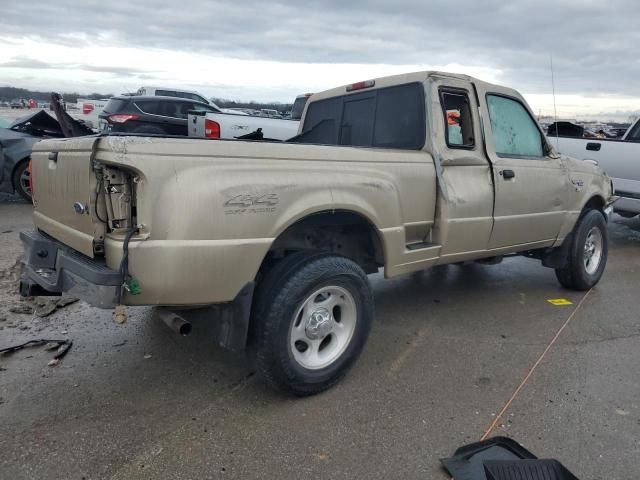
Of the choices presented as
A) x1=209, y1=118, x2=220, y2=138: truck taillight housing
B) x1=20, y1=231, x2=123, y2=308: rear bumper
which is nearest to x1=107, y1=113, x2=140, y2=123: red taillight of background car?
x1=209, y1=118, x2=220, y2=138: truck taillight housing

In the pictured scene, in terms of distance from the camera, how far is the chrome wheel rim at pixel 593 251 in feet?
19.1

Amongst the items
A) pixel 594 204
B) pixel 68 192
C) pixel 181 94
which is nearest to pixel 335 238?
pixel 68 192

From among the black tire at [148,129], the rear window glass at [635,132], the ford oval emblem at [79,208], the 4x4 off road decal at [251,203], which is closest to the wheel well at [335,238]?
the 4x4 off road decal at [251,203]

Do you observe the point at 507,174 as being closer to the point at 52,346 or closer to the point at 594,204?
the point at 594,204

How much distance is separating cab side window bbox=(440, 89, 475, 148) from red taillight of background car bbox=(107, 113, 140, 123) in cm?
988

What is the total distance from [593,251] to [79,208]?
17.1 ft

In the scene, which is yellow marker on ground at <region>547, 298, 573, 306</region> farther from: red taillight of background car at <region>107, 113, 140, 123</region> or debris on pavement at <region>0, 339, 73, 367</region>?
red taillight of background car at <region>107, 113, 140, 123</region>

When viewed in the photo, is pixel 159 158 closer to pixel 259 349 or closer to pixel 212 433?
pixel 259 349

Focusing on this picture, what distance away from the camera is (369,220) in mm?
3566

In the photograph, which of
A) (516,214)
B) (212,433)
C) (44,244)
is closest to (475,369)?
(516,214)

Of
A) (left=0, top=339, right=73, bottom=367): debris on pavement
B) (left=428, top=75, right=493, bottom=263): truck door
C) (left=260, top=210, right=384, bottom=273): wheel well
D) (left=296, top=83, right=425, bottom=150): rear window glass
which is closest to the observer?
(left=260, top=210, right=384, bottom=273): wheel well

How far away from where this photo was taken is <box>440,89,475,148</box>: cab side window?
4320 millimetres

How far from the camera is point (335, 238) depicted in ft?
12.8

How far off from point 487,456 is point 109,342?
9.29 ft
